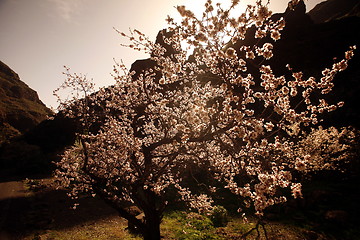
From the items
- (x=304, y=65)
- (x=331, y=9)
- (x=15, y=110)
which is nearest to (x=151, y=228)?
(x=304, y=65)

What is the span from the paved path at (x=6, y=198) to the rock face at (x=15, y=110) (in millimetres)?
47232

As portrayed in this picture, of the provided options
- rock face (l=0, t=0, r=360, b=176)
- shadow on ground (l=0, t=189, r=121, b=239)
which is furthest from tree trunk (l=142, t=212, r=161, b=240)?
rock face (l=0, t=0, r=360, b=176)

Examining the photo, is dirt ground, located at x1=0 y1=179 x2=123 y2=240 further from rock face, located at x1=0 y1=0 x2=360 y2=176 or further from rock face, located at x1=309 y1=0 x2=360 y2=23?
rock face, located at x1=309 y1=0 x2=360 y2=23

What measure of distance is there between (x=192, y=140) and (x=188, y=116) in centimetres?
129

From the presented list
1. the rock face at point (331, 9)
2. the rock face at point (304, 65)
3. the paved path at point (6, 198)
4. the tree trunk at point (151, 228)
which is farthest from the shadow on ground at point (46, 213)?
the rock face at point (331, 9)

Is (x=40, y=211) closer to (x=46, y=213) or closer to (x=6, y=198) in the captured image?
(x=46, y=213)

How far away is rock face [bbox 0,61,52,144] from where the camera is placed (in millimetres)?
67250

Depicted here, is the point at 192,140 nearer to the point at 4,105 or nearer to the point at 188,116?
the point at 188,116

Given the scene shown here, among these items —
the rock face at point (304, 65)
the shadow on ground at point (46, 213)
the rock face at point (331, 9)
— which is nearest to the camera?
the shadow on ground at point (46, 213)

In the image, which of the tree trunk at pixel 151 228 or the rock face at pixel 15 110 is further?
the rock face at pixel 15 110

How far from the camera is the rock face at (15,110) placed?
67.2m

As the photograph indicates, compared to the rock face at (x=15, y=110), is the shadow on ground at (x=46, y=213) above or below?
below

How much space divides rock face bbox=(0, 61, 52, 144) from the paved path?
155 feet

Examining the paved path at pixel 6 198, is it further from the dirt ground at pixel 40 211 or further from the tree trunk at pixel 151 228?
the tree trunk at pixel 151 228
